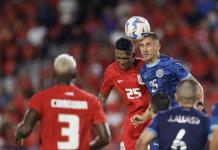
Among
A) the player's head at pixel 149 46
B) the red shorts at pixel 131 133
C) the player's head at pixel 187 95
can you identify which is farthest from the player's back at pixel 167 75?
the player's head at pixel 187 95

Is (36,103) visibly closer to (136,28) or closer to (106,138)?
(106,138)

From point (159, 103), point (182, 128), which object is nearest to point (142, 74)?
point (159, 103)

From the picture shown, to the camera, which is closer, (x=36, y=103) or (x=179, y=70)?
(x=36, y=103)

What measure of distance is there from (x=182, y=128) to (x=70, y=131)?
1.18 m

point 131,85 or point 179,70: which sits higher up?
point 179,70

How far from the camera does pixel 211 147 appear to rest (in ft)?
31.2

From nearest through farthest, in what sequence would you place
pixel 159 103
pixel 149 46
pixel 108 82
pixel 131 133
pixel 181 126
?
pixel 181 126, pixel 159 103, pixel 149 46, pixel 131 133, pixel 108 82

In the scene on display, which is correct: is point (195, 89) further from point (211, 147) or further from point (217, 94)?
point (217, 94)

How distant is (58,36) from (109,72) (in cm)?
991

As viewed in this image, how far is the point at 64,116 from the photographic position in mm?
9547

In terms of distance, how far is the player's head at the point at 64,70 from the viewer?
9602mm

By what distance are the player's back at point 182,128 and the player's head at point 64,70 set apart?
1043mm

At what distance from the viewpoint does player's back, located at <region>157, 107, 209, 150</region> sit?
9469 mm

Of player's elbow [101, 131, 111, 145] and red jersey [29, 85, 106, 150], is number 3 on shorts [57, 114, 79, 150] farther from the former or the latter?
player's elbow [101, 131, 111, 145]
